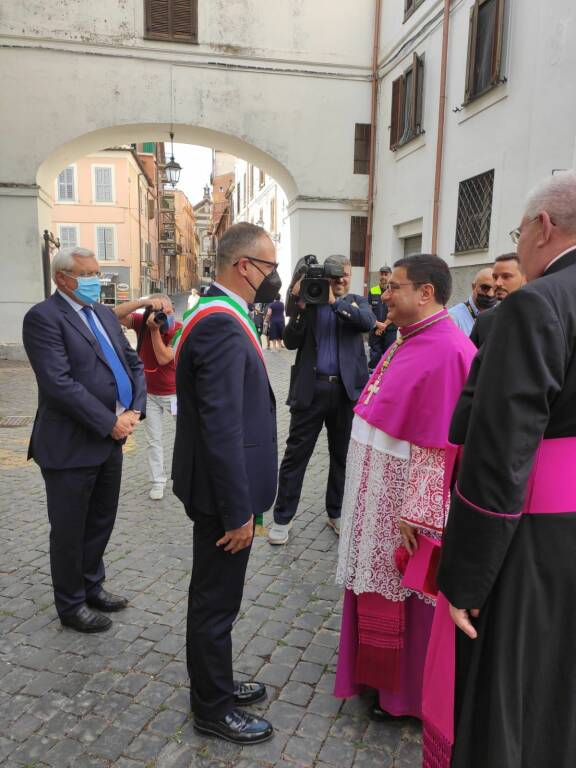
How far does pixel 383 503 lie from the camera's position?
7.70 ft

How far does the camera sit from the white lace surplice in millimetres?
2156

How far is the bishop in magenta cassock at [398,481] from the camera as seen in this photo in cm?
220

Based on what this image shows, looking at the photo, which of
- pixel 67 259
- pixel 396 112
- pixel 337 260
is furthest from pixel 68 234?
pixel 67 259

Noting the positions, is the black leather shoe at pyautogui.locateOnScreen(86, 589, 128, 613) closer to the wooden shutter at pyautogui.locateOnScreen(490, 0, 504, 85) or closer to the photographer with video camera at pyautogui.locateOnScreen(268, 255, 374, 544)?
the photographer with video camera at pyautogui.locateOnScreen(268, 255, 374, 544)

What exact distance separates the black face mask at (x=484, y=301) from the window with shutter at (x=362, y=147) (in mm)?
10315

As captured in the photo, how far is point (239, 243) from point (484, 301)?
8.69ft

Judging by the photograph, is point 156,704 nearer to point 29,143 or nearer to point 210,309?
point 210,309

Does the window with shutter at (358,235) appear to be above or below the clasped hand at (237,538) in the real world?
above

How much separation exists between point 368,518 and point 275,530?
1.92 meters

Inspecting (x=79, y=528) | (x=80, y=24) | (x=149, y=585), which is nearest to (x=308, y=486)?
(x=149, y=585)

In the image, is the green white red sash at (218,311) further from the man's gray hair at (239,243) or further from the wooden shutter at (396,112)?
the wooden shutter at (396,112)

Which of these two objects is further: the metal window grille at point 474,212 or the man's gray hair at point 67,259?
the metal window grille at point 474,212

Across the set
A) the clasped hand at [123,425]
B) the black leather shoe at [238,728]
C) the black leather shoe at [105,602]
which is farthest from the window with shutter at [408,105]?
the black leather shoe at [238,728]

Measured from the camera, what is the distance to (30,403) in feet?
30.0
